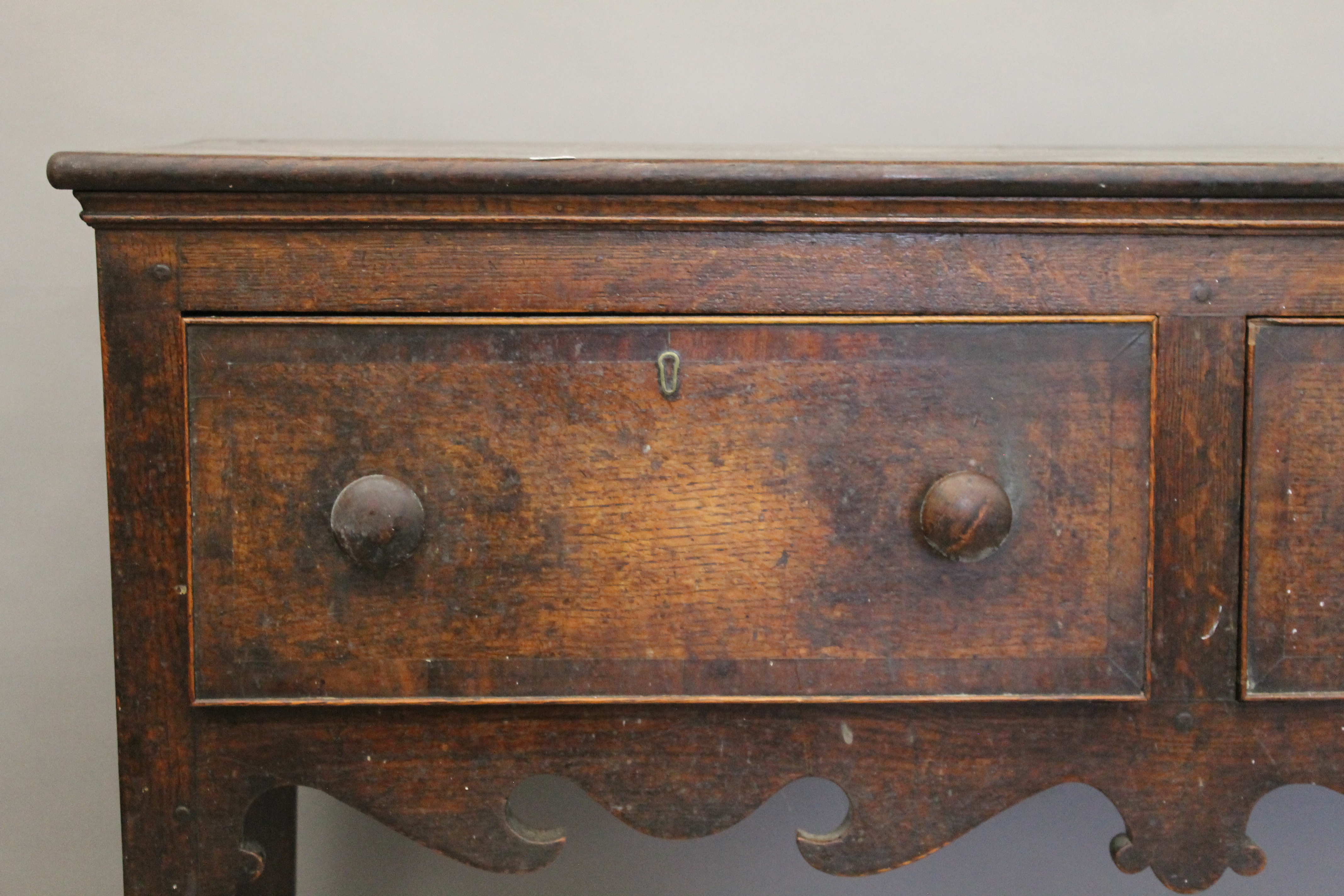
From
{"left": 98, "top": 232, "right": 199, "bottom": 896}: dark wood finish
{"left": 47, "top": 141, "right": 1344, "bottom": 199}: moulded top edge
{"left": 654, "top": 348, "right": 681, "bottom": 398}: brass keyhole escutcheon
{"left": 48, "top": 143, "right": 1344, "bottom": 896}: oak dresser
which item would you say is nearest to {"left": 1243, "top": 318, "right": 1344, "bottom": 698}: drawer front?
{"left": 48, "top": 143, "right": 1344, "bottom": 896}: oak dresser

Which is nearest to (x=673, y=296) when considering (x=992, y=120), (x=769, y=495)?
(x=769, y=495)

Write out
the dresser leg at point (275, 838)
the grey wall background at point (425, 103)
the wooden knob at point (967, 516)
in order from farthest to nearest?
the grey wall background at point (425, 103)
the dresser leg at point (275, 838)
the wooden knob at point (967, 516)

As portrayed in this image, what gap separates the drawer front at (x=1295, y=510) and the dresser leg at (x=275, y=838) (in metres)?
0.82

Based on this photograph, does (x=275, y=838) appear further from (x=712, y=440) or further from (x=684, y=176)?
(x=684, y=176)

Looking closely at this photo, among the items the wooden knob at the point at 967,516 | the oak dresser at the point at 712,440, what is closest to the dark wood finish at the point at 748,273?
the oak dresser at the point at 712,440

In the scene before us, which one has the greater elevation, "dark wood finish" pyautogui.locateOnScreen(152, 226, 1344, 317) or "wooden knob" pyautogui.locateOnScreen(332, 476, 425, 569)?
"dark wood finish" pyautogui.locateOnScreen(152, 226, 1344, 317)

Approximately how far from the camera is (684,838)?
75 centimetres

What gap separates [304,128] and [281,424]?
2.24 ft

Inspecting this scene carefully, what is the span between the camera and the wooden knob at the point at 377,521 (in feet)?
2.34

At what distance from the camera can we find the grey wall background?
1.28 metres

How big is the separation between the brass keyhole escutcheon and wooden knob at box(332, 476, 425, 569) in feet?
0.61

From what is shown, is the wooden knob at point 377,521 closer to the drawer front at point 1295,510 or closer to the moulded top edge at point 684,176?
the moulded top edge at point 684,176

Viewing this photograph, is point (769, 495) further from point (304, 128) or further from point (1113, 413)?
point (304, 128)

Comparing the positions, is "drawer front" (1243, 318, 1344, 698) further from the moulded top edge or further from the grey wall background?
the grey wall background
